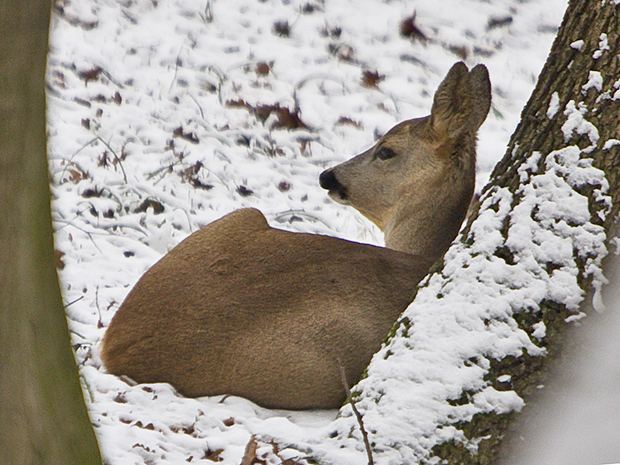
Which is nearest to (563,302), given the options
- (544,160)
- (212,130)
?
(544,160)

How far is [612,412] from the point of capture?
226 cm

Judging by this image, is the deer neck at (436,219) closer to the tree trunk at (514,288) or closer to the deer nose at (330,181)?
the deer nose at (330,181)

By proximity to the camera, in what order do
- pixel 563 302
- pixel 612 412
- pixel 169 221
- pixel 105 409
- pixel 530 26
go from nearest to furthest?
pixel 612 412, pixel 563 302, pixel 105 409, pixel 169 221, pixel 530 26

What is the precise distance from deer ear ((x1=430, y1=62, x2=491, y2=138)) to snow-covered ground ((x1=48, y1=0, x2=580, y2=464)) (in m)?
1.74

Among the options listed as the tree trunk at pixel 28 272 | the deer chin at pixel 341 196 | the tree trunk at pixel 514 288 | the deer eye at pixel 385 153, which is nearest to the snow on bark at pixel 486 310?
the tree trunk at pixel 514 288

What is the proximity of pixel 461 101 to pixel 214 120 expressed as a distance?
355 cm

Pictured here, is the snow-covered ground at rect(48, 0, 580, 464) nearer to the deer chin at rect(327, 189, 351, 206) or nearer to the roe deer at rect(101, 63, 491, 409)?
the roe deer at rect(101, 63, 491, 409)

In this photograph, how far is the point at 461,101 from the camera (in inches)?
184

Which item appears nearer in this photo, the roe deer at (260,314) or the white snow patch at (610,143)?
the white snow patch at (610,143)

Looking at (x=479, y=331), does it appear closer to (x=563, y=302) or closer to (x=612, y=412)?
(x=563, y=302)

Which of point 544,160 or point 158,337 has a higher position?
point 544,160

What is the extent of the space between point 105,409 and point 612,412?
6.04 ft

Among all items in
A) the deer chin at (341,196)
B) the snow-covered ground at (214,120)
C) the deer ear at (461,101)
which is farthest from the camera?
the deer chin at (341,196)

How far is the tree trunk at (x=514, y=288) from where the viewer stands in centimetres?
240
